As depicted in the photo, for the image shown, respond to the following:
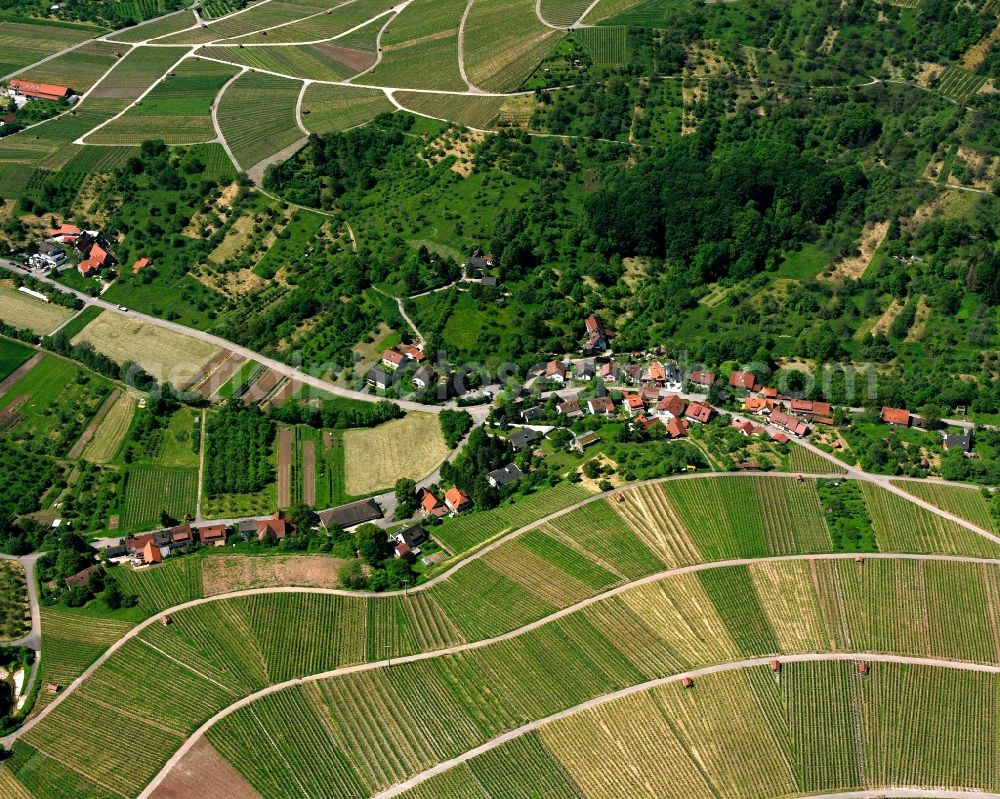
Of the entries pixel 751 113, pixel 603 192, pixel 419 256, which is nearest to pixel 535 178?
pixel 603 192

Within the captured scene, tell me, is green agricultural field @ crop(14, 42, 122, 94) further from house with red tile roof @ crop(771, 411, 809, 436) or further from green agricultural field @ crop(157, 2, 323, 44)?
house with red tile roof @ crop(771, 411, 809, 436)

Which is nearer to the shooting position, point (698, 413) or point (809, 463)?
point (809, 463)

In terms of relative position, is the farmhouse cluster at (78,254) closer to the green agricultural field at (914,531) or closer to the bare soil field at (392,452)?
the bare soil field at (392,452)

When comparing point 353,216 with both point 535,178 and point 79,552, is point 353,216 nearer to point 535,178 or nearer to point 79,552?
point 535,178

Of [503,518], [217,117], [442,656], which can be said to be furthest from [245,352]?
[442,656]

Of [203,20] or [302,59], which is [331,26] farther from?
[203,20]

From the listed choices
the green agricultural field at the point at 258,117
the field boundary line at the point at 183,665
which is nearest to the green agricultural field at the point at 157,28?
the green agricultural field at the point at 258,117
